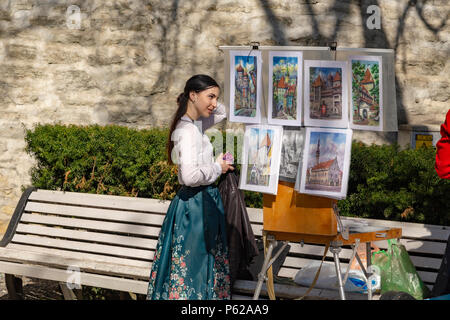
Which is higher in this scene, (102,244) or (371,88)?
(371,88)

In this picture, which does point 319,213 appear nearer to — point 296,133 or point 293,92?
point 296,133

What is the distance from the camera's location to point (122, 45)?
6.69 metres

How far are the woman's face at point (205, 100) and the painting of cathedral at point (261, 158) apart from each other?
1.15 ft

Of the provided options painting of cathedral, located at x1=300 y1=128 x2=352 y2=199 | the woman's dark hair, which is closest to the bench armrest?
the woman's dark hair

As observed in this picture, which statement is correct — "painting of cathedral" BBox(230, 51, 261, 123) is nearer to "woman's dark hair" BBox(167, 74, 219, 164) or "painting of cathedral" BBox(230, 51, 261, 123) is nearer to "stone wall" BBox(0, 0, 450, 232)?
"woman's dark hair" BBox(167, 74, 219, 164)

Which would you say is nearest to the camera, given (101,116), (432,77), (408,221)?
(408,221)

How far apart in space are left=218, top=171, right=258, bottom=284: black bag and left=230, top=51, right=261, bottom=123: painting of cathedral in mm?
499

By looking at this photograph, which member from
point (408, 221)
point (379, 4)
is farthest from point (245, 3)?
point (408, 221)

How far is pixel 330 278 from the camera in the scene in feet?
12.7

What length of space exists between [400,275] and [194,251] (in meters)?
1.20

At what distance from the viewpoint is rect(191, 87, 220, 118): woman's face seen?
3855 mm

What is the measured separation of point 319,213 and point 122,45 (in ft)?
12.9

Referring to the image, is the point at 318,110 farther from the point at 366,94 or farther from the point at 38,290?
the point at 38,290

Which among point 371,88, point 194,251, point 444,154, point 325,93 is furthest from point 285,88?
point 194,251
